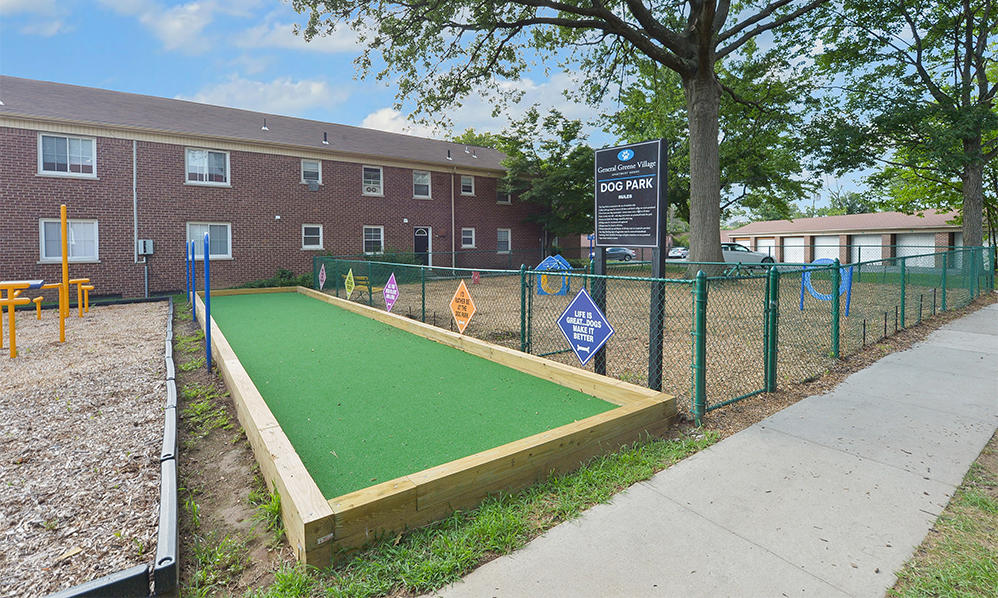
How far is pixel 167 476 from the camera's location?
3.07m

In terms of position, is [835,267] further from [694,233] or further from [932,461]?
[694,233]

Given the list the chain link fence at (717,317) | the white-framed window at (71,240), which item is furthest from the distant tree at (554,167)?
the white-framed window at (71,240)

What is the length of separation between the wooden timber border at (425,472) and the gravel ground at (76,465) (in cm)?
70

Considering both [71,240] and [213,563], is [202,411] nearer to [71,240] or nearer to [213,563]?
[213,563]

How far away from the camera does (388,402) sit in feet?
15.5

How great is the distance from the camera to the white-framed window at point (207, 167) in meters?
17.9

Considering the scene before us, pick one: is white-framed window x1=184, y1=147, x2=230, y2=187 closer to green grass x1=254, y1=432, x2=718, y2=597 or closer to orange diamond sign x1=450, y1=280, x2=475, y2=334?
orange diamond sign x1=450, y1=280, x2=475, y2=334

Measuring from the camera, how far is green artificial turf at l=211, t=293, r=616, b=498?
351cm

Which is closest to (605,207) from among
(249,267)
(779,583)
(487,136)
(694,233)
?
(779,583)

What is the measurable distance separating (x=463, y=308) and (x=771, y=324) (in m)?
4.16

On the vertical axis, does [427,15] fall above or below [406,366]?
above

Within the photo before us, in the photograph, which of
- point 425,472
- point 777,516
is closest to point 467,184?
point 425,472

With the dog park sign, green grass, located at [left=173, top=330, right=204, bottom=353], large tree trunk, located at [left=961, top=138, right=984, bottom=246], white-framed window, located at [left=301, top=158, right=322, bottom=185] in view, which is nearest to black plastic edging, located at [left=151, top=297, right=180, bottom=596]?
the dog park sign

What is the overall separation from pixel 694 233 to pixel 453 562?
13.5 m
